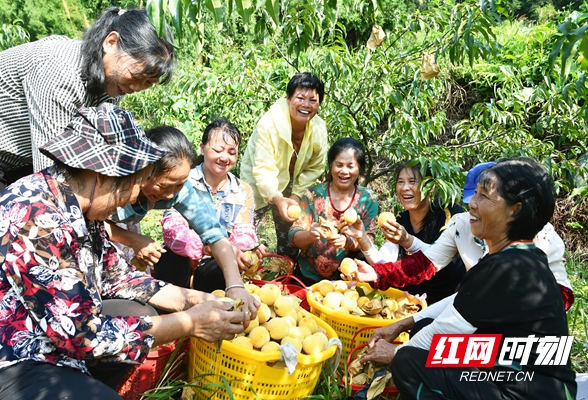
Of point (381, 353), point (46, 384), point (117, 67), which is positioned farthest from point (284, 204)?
point (46, 384)

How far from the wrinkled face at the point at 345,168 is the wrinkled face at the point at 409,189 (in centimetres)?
35

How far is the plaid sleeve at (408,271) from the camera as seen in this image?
280cm

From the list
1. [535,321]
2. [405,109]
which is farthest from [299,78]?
[535,321]

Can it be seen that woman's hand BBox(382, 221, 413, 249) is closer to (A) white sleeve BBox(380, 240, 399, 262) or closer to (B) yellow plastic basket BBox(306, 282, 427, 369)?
(A) white sleeve BBox(380, 240, 399, 262)

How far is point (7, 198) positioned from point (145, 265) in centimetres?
112

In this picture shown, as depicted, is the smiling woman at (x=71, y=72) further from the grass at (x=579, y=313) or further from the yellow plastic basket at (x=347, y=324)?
the grass at (x=579, y=313)

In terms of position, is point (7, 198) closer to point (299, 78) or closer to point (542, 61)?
point (299, 78)

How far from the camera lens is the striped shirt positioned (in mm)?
2025

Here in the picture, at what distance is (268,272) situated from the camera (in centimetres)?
355

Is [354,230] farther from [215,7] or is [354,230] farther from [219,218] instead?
[215,7]

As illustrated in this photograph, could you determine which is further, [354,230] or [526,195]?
[354,230]

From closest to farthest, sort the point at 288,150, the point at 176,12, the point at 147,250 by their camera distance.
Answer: the point at 176,12 < the point at 147,250 < the point at 288,150

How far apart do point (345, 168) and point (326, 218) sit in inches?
14.8

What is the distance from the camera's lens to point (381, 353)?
2.18 m
